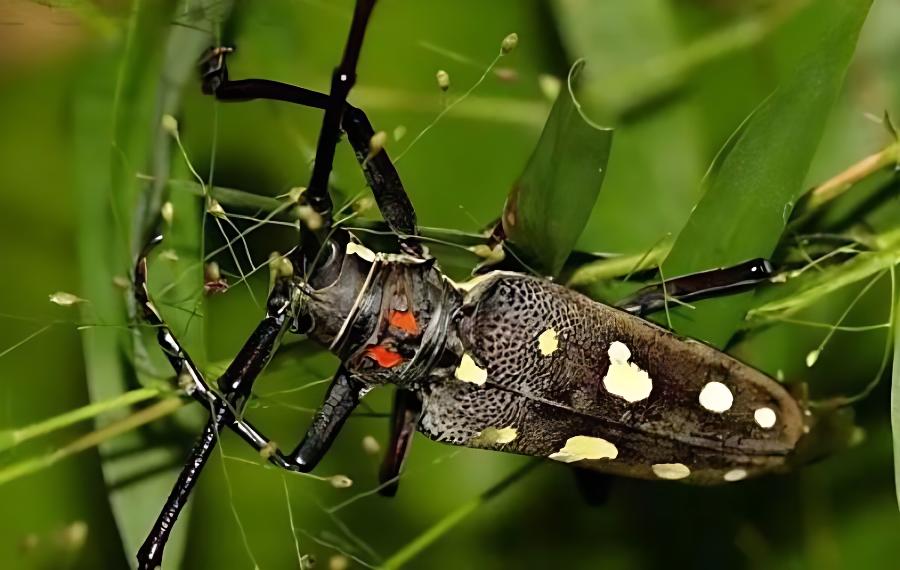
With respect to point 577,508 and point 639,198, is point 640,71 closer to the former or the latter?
point 639,198

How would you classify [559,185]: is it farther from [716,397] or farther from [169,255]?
[169,255]

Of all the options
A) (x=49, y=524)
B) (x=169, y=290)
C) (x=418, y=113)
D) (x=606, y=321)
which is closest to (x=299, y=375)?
(x=169, y=290)

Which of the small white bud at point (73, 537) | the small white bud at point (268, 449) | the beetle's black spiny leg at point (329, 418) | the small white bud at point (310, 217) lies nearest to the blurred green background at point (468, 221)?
the small white bud at point (73, 537)

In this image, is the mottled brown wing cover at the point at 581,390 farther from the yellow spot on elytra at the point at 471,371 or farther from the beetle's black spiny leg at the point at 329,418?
the beetle's black spiny leg at the point at 329,418

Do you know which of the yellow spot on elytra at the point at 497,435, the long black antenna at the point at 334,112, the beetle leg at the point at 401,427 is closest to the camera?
the long black antenna at the point at 334,112

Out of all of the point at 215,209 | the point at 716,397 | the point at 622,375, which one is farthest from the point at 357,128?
the point at 716,397

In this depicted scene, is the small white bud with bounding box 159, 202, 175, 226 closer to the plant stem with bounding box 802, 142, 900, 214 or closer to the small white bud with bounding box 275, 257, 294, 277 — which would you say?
the small white bud with bounding box 275, 257, 294, 277
